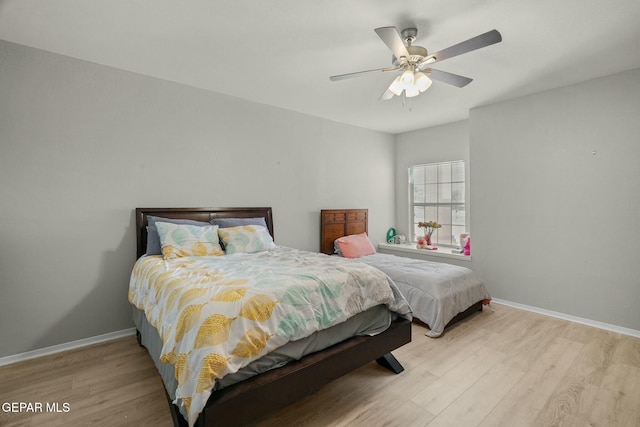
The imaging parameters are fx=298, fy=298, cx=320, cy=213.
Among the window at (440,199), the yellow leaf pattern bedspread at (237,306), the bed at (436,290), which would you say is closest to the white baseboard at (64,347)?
the yellow leaf pattern bedspread at (237,306)

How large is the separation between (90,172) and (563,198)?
4.75m

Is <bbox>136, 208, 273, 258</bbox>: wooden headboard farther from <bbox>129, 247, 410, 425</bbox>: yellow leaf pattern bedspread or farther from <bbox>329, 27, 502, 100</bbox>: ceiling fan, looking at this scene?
<bbox>329, 27, 502, 100</bbox>: ceiling fan

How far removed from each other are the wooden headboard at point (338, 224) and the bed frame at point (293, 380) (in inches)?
87.4

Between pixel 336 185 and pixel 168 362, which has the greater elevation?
pixel 336 185

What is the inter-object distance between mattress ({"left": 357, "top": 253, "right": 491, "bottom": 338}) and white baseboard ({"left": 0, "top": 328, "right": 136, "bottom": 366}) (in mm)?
2752

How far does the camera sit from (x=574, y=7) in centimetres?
192

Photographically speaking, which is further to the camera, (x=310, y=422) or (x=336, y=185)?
(x=336, y=185)

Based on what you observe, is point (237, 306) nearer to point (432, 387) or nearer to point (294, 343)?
point (294, 343)

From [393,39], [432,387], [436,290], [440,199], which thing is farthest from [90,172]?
[440,199]

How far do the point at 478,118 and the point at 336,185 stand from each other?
2110 mm

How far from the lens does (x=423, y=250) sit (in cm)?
447

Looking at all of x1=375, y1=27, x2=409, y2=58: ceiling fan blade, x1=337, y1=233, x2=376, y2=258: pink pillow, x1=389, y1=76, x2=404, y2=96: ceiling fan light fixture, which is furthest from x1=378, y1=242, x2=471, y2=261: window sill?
x1=375, y1=27, x2=409, y2=58: ceiling fan blade

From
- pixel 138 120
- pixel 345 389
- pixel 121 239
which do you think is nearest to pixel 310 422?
pixel 345 389

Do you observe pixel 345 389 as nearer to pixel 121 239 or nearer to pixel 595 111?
pixel 121 239
